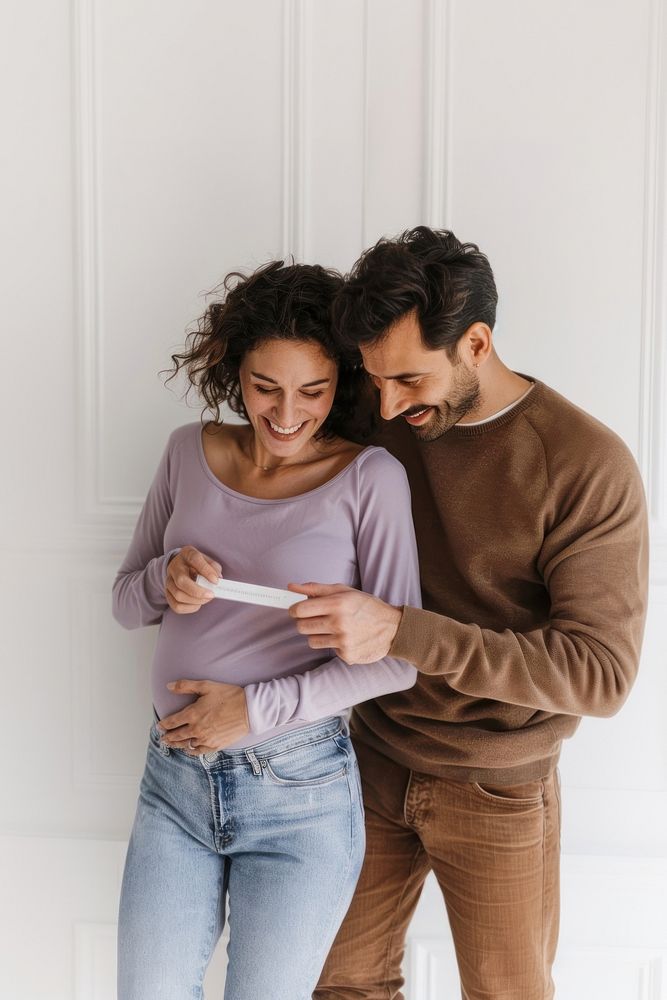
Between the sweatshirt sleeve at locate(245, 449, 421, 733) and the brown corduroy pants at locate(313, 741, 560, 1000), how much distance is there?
0.26m

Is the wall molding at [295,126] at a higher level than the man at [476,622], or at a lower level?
higher

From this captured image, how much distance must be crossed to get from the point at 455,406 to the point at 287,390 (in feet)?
0.91

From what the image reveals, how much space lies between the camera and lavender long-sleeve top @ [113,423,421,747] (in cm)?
125

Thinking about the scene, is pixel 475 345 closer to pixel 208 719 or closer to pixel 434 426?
pixel 434 426

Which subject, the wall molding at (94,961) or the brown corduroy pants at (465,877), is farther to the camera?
the wall molding at (94,961)

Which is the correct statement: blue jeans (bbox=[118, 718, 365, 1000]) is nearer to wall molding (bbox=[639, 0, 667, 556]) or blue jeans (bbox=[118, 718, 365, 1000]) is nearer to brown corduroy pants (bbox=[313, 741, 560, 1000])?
brown corduroy pants (bbox=[313, 741, 560, 1000])

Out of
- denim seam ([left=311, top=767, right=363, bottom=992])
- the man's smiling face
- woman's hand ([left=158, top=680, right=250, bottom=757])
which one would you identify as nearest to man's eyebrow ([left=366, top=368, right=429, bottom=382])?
A: the man's smiling face

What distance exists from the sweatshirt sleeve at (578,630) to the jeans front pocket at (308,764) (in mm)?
216

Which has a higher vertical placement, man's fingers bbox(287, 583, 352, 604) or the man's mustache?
the man's mustache

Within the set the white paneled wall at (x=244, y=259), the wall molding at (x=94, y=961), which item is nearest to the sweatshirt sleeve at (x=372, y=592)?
the white paneled wall at (x=244, y=259)

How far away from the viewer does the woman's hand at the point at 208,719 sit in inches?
47.1

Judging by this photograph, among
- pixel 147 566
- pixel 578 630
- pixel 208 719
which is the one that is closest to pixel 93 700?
pixel 147 566

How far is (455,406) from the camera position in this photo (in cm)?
131

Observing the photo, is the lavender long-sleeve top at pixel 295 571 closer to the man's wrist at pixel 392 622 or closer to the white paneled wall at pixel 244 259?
the man's wrist at pixel 392 622
